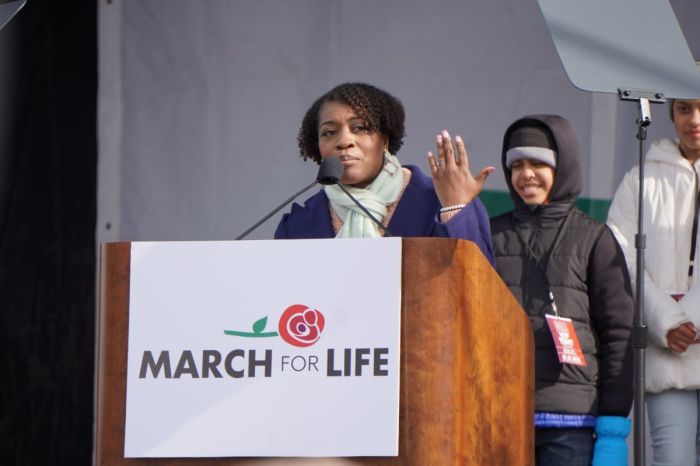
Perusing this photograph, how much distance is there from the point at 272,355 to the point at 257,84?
2892 millimetres

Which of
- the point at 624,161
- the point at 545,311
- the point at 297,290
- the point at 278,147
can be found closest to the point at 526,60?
the point at 624,161

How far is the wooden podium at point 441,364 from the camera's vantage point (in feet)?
7.34

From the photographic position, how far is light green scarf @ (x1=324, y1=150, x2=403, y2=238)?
3.03 metres

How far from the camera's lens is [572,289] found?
353 centimetres

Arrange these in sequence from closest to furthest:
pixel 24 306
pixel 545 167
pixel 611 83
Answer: pixel 611 83
pixel 545 167
pixel 24 306

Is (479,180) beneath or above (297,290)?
above

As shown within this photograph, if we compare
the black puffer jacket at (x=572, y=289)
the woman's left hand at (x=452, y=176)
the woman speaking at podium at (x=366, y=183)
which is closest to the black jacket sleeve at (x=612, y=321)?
the black puffer jacket at (x=572, y=289)

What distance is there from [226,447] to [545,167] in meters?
1.81

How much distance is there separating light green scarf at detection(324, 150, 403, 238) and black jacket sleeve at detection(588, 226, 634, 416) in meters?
0.73

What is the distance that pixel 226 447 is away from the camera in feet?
7.39

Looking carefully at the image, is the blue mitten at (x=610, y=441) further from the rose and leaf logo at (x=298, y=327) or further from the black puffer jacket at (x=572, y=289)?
the rose and leaf logo at (x=298, y=327)

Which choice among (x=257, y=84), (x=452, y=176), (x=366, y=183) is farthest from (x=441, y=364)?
(x=257, y=84)

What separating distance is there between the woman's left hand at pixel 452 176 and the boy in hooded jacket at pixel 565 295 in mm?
702

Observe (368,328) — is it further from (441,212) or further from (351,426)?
(441,212)
